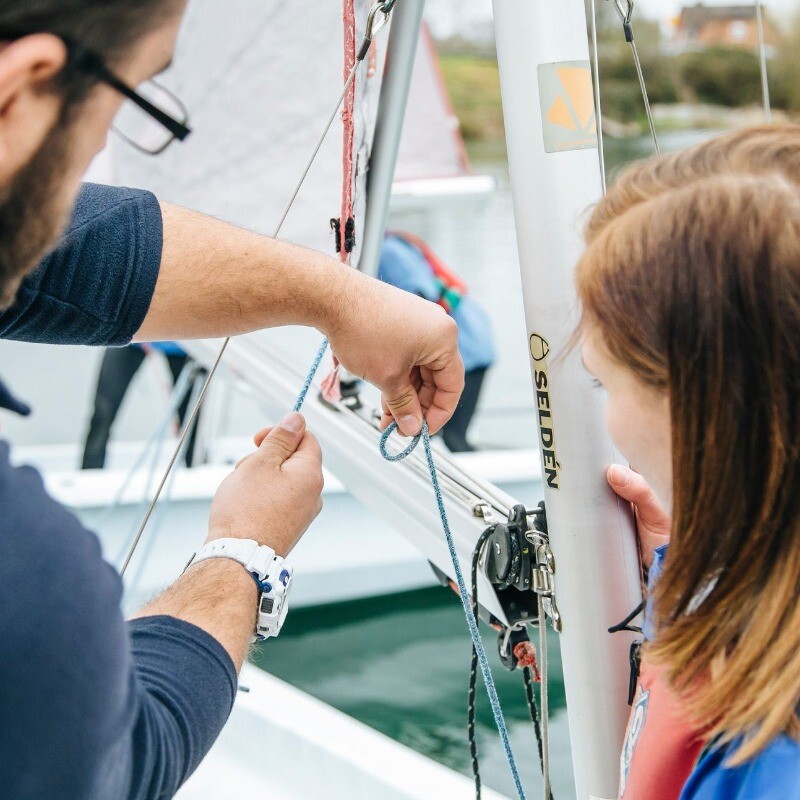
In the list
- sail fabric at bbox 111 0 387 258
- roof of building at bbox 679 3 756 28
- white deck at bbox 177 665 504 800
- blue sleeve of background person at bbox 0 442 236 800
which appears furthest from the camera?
roof of building at bbox 679 3 756 28

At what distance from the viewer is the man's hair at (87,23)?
1.32 ft

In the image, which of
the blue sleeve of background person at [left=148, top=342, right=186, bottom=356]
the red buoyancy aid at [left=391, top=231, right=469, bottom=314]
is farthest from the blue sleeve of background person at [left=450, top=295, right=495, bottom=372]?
the blue sleeve of background person at [left=148, top=342, right=186, bottom=356]

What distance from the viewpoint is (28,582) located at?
397 millimetres

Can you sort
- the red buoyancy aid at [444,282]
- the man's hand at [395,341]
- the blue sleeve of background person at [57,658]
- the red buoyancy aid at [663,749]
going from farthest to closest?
the red buoyancy aid at [444,282] → the man's hand at [395,341] → the red buoyancy aid at [663,749] → the blue sleeve of background person at [57,658]

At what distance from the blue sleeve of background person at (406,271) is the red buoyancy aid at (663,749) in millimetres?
1940

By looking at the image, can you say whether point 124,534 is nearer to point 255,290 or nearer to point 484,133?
point 255,290

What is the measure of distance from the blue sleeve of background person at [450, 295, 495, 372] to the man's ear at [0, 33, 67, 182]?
2.22 m

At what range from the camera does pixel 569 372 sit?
0.67 m

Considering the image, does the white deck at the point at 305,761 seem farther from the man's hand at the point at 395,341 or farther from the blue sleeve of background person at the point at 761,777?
the blue sleeve of background person at the point at 761,777

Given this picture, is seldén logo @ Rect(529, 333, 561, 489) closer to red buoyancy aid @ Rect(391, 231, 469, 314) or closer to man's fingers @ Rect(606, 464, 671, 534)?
man's fingers @ Rect(606, 464, 671, 534)

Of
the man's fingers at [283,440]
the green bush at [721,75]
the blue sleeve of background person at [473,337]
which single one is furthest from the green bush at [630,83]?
the man's fingers at [283,440]

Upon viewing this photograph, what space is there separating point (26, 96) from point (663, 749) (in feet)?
1.51

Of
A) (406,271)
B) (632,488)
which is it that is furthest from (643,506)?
(406,271)

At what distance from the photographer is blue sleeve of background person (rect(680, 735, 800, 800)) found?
42cm
